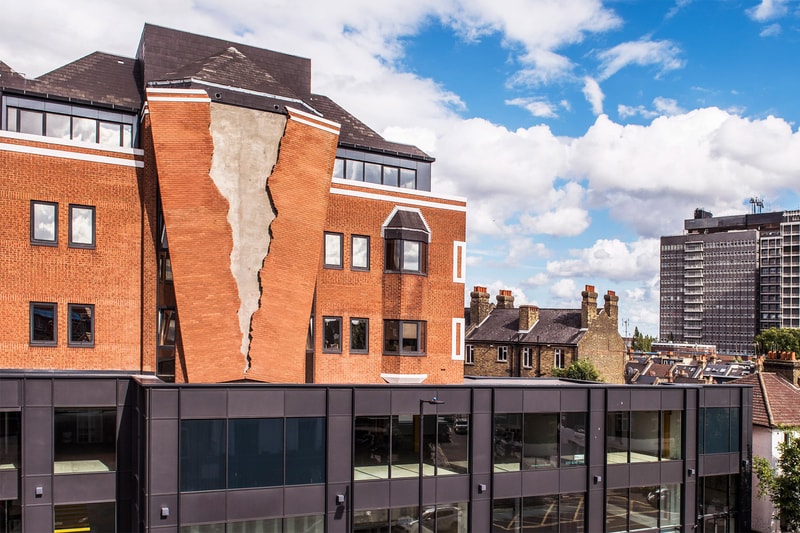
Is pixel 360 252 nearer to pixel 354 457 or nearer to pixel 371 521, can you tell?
pixel 354 457

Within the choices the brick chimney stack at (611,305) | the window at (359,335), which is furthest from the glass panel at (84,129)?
the brick chimney stack at (611,305)

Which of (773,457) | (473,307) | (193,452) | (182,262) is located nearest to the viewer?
(193,452)

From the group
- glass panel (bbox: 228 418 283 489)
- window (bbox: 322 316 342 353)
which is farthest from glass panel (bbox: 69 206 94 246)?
window (bbox: 322 316 342 353)

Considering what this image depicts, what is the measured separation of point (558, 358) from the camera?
5978 centimetres

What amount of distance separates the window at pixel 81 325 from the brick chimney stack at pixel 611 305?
47.6 metres

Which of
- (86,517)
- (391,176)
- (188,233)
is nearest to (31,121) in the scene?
(188,233)

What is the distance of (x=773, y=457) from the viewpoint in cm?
3384

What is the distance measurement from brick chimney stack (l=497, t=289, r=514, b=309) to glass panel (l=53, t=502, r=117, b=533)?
52.7 meters

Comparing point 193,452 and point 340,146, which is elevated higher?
point 340,146

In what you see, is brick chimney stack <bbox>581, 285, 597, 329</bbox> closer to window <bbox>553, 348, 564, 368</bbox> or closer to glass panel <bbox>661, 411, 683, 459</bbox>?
window <bbox>553, 348, 564, 368</bbox>

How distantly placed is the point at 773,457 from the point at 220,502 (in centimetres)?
2755

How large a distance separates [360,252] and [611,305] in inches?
1560

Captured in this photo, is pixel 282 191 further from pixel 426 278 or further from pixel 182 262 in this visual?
pixel 426 278

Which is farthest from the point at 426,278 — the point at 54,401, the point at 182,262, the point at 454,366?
the point at 54,401
